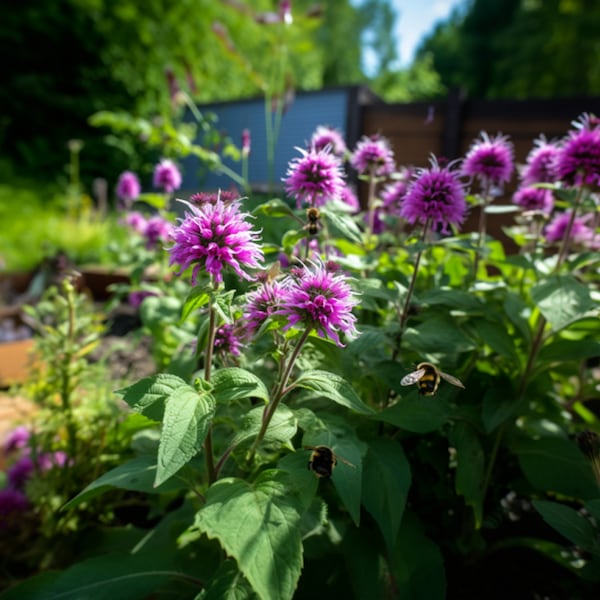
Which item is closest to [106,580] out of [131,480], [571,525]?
[131,480]

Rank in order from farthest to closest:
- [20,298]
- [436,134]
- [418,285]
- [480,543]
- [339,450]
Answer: [436,134]
[20,298]
[418,285]
[480,543]
[339,450]

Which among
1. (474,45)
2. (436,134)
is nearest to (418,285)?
(436,134)

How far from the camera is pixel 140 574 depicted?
1143 millimetres

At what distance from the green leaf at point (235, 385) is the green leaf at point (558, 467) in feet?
2.80

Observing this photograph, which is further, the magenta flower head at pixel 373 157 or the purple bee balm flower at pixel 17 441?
the purple bee balm flower at pixel 17 441

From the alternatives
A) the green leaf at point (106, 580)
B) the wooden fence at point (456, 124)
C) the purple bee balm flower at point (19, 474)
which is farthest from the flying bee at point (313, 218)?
the wooden fence at point (456, 124)

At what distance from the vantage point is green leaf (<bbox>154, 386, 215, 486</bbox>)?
76cm

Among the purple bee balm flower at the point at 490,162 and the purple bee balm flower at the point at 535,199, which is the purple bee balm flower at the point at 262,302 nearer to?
the purple bee balm flower at the point at 490,162

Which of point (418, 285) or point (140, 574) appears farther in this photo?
point (418, 285)

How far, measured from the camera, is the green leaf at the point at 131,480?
100 centimetres

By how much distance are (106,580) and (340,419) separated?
62cm

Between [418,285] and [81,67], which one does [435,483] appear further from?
[81,67]

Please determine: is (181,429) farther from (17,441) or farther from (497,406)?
(17,441)

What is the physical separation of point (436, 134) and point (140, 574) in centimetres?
518
